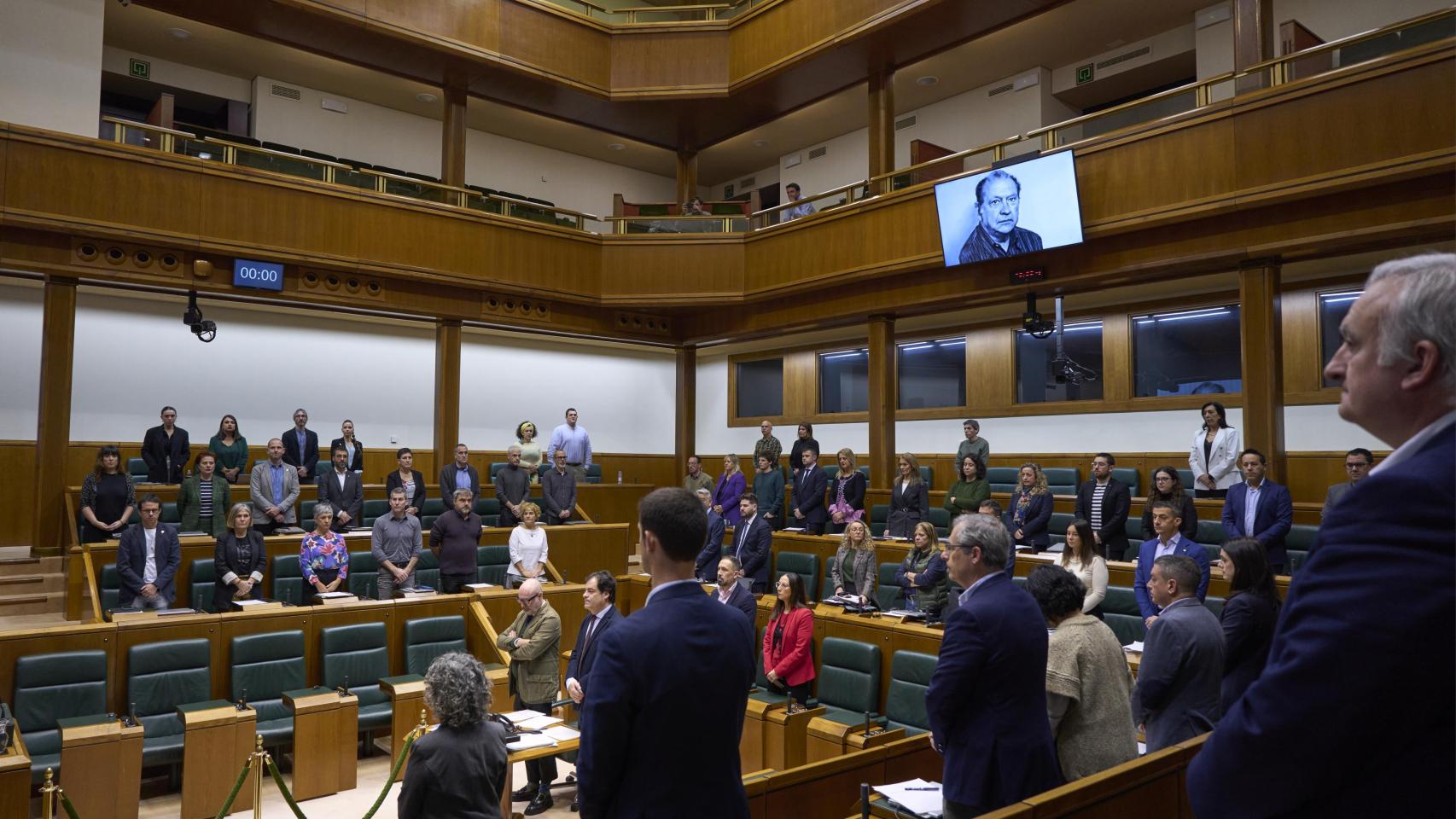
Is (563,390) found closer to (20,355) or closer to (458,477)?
(458,477)

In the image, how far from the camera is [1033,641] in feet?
7.81

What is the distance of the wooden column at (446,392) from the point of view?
10508mm

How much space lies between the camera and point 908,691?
5.12 meters

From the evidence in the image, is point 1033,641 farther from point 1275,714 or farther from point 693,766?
point 1275,714

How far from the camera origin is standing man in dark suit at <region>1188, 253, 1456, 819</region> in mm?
893

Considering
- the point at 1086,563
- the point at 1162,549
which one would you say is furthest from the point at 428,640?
the point at 1162,549

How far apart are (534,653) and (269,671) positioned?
1.87 m

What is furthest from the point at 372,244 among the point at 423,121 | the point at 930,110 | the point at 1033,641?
the point at 1033,641

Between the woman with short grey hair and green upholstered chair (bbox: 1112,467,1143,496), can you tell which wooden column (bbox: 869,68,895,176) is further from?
the woman with short grey hair

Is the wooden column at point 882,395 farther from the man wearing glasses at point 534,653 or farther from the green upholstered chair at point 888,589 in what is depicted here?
the man wearing glasses at point 534,653

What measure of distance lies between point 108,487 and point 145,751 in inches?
130

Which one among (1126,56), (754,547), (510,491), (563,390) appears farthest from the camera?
(563,390)

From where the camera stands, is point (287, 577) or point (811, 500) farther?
point (811, 500)

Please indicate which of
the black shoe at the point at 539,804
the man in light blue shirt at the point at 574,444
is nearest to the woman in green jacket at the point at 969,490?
the black shoe at the point at 539,804
